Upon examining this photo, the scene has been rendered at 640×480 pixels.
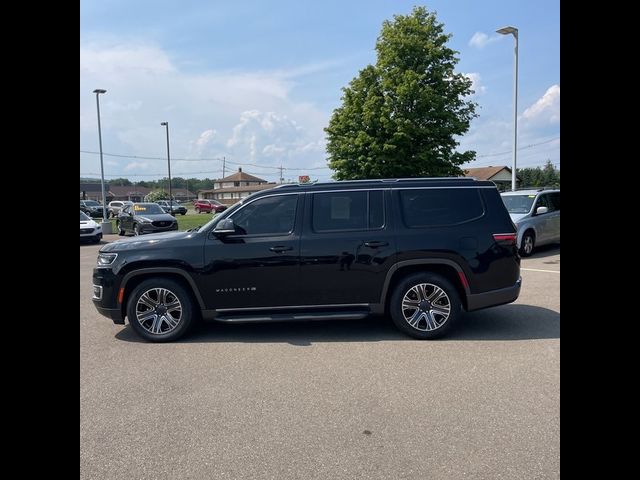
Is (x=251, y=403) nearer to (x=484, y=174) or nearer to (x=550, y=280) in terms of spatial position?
(x=550, y=280)

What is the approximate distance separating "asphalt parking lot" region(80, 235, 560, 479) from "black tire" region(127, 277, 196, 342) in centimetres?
18

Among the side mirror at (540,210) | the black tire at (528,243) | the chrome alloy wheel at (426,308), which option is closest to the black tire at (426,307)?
the chrome alloy wheel at (426,308)

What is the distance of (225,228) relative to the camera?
5367mm

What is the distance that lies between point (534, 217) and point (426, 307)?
8674mm

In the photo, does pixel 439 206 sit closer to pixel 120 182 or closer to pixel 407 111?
pixel 407 111

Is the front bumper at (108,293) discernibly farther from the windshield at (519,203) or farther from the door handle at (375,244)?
the windshield at (519,203)

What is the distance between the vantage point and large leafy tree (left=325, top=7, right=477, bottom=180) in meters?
22.2

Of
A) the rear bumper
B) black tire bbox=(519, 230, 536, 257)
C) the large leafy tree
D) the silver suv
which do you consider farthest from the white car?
the rear bumper

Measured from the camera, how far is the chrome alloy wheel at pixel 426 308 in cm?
536

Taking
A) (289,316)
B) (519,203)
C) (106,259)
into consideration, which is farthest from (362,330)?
(519,203)
